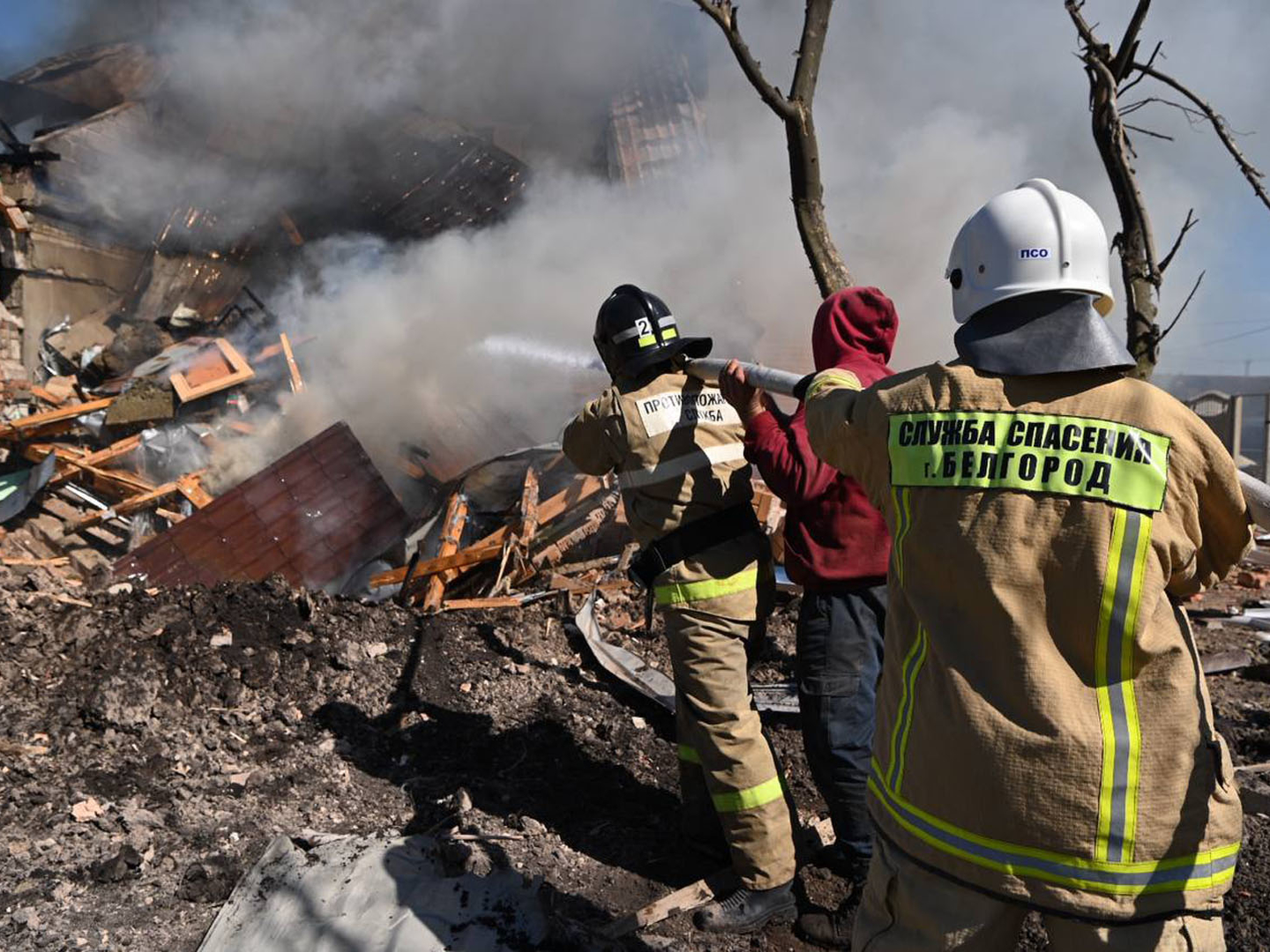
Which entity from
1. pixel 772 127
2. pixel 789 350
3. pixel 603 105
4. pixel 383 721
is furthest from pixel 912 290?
pixel 383 721

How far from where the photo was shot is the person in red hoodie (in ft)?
9.23

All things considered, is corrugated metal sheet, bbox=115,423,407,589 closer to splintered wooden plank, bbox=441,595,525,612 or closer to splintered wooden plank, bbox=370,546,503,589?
splintered wooden plank, bbox=370,546,503,589

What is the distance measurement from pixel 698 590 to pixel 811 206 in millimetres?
2096

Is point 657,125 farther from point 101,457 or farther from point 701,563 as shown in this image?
point 701,563

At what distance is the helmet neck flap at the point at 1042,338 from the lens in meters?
1.49

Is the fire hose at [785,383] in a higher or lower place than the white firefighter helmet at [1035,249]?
lower

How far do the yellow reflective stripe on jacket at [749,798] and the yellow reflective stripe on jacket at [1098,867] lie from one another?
4.40ft

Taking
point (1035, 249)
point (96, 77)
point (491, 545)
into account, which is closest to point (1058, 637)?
point (1035, 249)

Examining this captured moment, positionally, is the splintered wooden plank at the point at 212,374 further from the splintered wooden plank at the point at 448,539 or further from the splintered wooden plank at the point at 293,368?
the splintered wooden plank at the point at 448,539

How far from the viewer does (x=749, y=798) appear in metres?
2.81

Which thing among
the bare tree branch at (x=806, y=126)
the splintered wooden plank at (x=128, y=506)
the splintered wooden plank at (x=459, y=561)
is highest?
the bare tree branch at (x=806, y=126)

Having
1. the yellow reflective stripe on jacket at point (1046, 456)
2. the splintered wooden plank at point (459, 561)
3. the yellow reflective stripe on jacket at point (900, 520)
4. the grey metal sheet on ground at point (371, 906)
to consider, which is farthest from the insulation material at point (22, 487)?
the yellow reflective stripe on jacket at point (1046, 456)

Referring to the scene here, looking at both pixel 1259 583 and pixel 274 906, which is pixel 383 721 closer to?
pixel 274 906

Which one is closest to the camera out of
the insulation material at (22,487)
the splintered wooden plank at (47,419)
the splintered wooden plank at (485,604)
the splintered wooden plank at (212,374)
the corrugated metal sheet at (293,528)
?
the splintered wooden plank at (485,604)
